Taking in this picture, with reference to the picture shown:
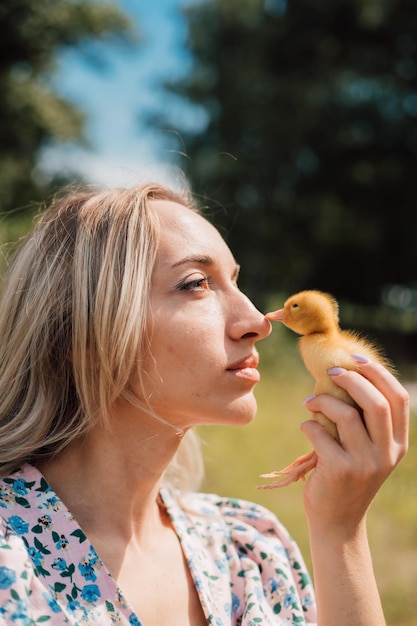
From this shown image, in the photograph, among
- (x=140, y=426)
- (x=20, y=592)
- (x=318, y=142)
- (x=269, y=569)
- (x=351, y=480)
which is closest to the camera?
(x=20, y=592)

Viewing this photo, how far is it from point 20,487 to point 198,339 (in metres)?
0.65

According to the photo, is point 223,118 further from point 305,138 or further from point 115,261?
point 115,261

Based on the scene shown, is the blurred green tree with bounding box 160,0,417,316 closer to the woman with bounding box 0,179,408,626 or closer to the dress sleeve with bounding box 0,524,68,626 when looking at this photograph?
the woman with bounding box 0,179,408,626

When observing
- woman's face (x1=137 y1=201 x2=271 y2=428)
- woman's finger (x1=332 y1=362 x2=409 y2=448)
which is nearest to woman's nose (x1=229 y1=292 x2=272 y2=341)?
woman's face (x1=137 y1=201 x2=271 y2=428)

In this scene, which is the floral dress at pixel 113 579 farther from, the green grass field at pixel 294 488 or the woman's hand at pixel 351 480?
the green grass field at pixel 294 488

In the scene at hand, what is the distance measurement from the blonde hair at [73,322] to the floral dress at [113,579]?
0.18 m

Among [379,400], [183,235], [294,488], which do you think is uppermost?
[183,235]

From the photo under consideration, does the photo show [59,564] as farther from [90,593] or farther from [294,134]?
[294,134]

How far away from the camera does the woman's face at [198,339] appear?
1.86 m

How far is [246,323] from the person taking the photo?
192 centimetres

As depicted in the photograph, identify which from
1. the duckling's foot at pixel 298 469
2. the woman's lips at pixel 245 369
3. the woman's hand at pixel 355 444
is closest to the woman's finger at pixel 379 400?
the woman's hand at pixel 355 444

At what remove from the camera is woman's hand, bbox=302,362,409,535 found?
63.7 inches

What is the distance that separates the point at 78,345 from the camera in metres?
1.97

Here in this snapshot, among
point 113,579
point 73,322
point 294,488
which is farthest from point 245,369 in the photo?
point 294,488
